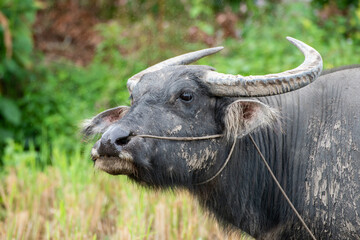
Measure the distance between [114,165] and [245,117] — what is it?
0.89 m

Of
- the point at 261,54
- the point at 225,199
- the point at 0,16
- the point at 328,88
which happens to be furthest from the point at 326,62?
the point at 0,16

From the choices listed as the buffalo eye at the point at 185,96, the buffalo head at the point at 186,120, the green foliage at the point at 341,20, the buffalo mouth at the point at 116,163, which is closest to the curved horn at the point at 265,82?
the buffalo head at the point at 186,120

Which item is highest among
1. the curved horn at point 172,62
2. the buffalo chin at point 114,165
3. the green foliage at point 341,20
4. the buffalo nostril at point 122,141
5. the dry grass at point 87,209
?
the green foliage at point 341,20

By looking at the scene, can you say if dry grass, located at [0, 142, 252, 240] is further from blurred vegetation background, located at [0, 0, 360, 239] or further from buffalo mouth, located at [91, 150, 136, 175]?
buffalo mouth, located at [91, 150, 136, 175]

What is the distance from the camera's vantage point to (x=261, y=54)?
25.5 ft

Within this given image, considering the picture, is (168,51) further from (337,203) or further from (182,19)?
(337,203)

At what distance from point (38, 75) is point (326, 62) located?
15.0 feet

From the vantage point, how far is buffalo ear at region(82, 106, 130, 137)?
12.4 ft

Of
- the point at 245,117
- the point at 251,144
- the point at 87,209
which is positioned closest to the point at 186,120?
the point at 245,117

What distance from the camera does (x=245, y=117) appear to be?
336cm

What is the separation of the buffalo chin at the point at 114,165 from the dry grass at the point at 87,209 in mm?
529

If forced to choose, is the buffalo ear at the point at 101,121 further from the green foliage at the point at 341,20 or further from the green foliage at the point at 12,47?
the green foliage at the point at 341,20

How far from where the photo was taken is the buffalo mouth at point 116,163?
3.13 metres

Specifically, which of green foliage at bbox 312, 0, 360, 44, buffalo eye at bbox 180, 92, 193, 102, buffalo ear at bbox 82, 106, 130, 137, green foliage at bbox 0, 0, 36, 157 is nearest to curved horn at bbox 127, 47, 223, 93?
buffalo ear at bbox 82, 106, 130, 137
